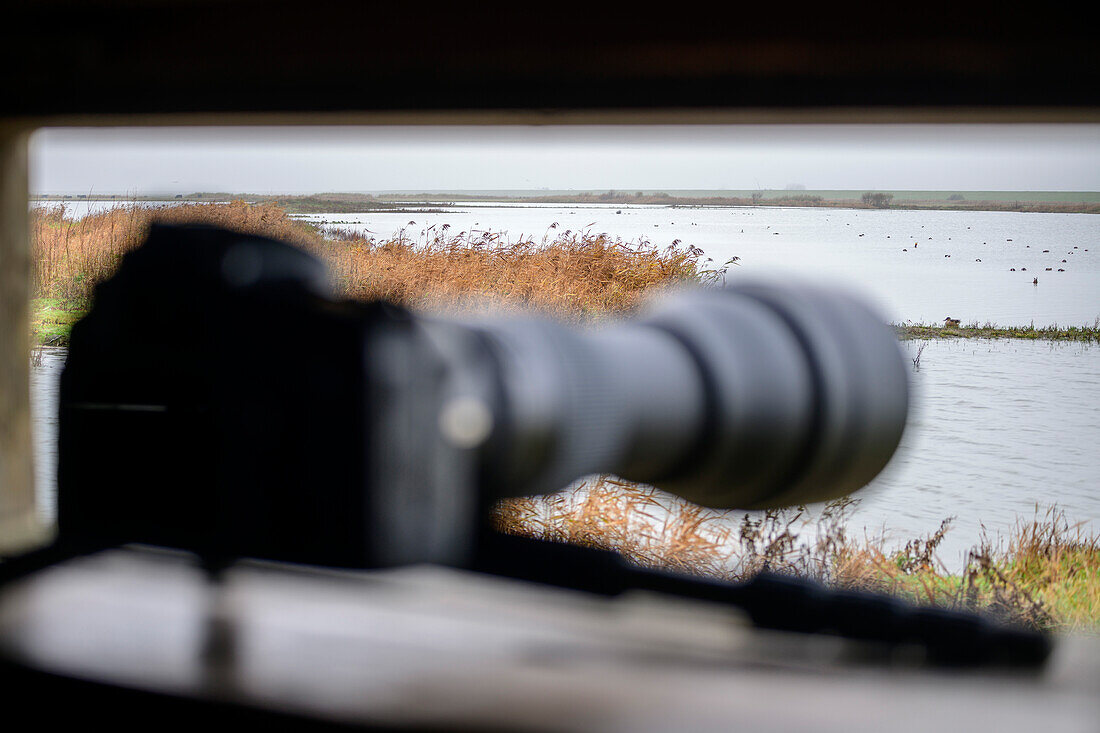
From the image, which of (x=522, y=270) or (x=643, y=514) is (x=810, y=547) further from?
(x=522, y=270)

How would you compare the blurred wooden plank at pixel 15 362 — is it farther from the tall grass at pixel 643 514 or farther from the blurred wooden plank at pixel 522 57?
the tall grass at pixel 643 514

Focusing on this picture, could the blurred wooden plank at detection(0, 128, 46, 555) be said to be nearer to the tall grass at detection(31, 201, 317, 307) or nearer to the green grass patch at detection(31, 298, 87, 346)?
the tall grass at detection(31, 201, 317, 307)

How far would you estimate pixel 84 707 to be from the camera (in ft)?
1.96

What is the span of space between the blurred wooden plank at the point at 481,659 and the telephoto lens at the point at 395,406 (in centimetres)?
5

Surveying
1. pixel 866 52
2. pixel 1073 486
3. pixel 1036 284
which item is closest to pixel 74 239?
pixel 1073 486

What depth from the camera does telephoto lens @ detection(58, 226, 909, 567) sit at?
2.05 ft

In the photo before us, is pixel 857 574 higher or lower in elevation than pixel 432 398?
lower

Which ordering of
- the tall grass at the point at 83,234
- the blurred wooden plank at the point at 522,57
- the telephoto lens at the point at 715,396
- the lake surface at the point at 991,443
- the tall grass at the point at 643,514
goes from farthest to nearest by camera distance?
the lake surface at the point at 991,443
the tall grass at the point at 83,234
the tall grass at the point at 643,514
the telephoto lens at the point at 715,396
the blurred wooden plank at the point at 522,57

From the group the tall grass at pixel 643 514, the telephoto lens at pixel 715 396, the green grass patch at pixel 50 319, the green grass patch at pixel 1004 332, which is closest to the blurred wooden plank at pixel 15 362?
the telephoto lens at pixel 715 396

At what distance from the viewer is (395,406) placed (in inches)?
24.2

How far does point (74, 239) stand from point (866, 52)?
6110mm

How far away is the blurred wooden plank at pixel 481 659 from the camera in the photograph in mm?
588

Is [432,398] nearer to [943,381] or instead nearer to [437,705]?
[437,705]

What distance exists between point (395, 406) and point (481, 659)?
0.18 m
